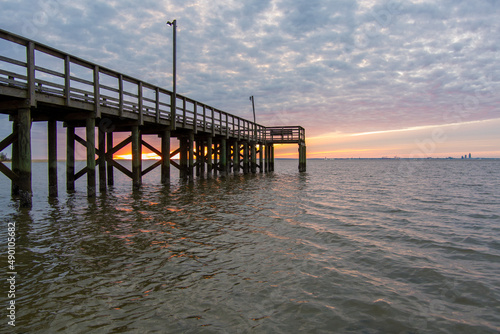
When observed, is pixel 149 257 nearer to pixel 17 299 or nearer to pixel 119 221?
pixel 17 299

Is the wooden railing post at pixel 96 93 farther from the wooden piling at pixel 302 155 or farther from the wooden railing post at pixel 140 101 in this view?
the wooden piling at pixel 302 155

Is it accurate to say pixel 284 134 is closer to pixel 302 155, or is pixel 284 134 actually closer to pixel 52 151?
pixel 302 155

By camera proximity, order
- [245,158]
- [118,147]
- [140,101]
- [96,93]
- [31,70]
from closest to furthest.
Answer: [31,70] → [96,93] → [140,101] → [118,147] → [245,158]

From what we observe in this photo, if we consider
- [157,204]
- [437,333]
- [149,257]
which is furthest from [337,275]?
[157,204]

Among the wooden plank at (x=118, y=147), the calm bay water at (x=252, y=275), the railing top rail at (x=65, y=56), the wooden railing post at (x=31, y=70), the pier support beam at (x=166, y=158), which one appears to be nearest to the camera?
the calm bay water at (x=252, y=275)

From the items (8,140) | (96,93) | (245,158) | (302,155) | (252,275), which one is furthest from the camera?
(302,155)

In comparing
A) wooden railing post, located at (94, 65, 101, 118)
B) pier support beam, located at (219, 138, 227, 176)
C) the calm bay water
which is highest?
wooden railing post, located at (94, 65, 101, 118)

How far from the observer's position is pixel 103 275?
4.36 metres

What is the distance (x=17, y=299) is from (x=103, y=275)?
100 centimetres

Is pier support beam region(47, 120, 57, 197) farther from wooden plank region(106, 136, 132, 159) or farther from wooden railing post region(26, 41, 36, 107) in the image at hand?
wooden railing post region(26, 41, 36, 107)

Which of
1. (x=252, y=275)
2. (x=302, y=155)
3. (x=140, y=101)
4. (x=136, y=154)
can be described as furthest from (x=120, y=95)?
(x=302, y=155)

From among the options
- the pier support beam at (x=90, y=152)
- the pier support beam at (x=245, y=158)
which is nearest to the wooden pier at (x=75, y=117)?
the pier support beam at (x=90, y=152)

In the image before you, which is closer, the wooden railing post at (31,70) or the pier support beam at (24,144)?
the wooden railing post at (31,70)

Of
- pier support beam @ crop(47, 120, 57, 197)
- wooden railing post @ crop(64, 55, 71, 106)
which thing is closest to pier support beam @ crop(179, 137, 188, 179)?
pier support beam @ crop(47, 120, 57, 197)
